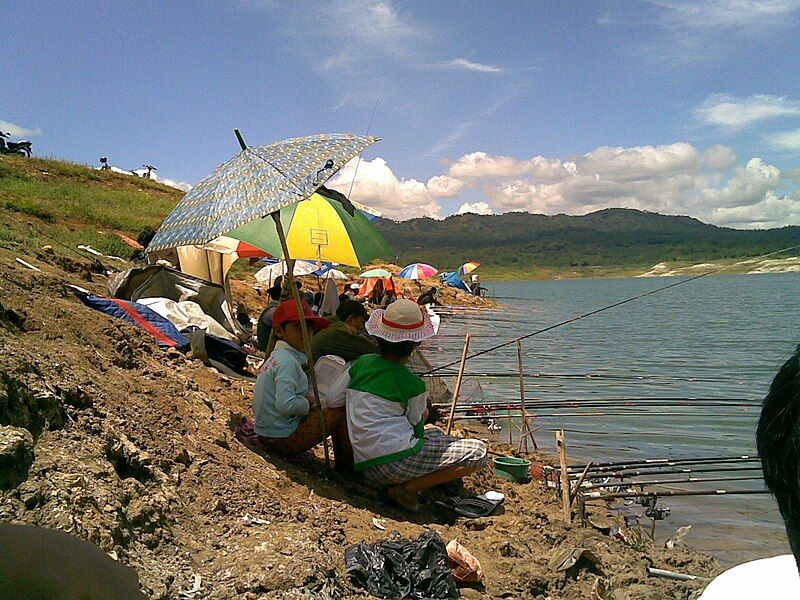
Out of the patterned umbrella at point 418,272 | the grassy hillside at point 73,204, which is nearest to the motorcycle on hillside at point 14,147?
the grassy hillside at point 73,204

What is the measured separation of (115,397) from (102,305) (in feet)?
10.2

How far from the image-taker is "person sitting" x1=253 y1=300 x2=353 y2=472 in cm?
439

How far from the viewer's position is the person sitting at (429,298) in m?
29.2

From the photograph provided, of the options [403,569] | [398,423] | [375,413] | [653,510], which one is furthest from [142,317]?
[653,510]

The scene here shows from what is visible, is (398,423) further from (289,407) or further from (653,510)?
(653,510)

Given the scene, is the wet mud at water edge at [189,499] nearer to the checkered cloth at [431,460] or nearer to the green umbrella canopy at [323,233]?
the checkered cloth at [431,460]

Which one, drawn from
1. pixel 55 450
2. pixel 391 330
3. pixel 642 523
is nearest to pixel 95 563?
pixel 55 450

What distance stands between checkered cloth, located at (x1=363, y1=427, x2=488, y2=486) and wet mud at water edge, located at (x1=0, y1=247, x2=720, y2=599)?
22 cm

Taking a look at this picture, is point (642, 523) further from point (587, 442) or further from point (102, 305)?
point (102, 305)

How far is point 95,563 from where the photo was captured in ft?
3.32

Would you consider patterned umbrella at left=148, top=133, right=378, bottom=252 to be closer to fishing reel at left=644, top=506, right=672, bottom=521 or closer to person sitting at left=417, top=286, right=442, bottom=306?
fishing reel at left=644, top=506, right=672, bottom=521

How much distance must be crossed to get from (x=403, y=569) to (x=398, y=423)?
118 cm

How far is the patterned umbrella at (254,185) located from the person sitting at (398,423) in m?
1.01

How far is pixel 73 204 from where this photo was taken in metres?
19.9
